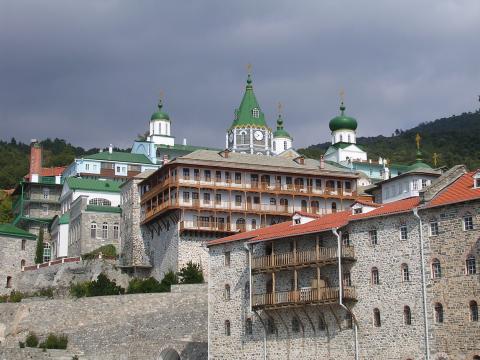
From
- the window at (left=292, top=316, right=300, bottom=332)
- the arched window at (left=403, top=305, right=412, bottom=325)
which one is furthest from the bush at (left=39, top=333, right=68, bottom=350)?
the arched window at (left=403, top=305, right=412, bottom=325)

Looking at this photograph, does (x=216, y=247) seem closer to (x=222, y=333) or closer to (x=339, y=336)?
(x=222, y=333)

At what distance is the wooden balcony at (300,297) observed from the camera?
2114 inches

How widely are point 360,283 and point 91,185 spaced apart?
52646 millimetres

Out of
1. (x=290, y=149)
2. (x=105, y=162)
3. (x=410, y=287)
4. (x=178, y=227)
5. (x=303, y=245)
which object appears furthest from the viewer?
(x=290, y=149)

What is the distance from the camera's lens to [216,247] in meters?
62.8

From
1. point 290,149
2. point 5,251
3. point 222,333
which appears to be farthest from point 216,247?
point 290,149

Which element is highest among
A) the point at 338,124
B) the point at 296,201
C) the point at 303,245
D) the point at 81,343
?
the point at 338,124

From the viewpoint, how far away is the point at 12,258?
93812 millimetres

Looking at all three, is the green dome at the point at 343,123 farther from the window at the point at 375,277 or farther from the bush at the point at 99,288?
the window at the point at 375,277

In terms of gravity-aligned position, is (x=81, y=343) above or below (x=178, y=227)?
below

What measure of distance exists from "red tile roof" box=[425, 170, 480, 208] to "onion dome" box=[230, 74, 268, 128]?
7022cm

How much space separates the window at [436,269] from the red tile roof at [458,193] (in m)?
3.06

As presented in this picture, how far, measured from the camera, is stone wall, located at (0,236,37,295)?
92250mm

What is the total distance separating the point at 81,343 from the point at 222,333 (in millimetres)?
13156
